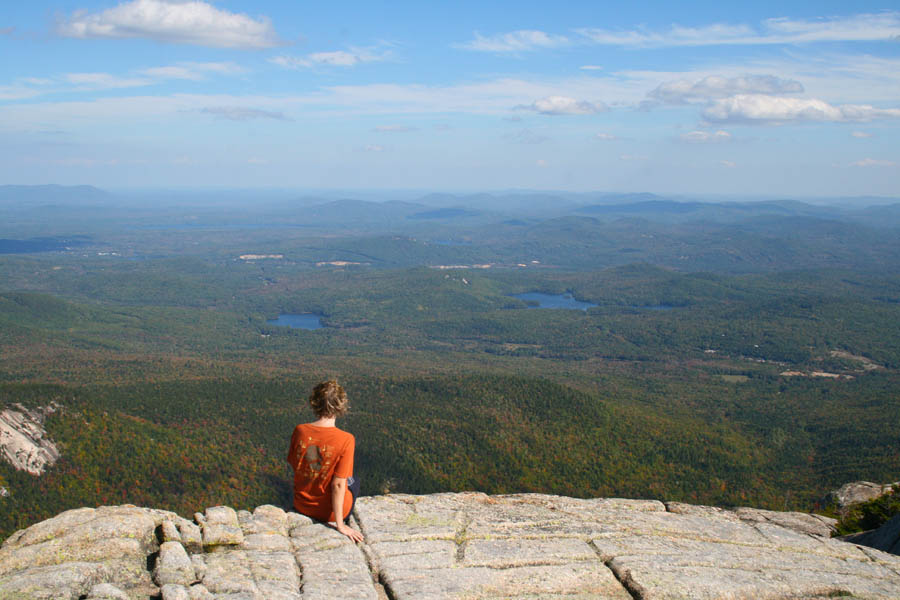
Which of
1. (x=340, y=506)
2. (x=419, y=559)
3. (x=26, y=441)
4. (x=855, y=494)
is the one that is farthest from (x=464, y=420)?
(x=419, y=559)

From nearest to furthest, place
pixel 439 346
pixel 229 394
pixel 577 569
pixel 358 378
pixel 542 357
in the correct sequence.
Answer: pixel 577 569, pixel 229 394, pixel 358 378, pixel 542 357, pixel 439 346

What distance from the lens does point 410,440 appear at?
6906 centimetres

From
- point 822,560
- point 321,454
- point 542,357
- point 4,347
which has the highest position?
point 321,454

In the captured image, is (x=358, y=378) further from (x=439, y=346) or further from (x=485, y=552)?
(x=485, y=552)

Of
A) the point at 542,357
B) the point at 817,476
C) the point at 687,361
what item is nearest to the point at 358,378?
the point at 817,476

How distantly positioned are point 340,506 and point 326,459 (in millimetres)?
1211

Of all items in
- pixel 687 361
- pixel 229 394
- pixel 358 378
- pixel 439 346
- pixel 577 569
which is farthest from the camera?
pixel 439 346

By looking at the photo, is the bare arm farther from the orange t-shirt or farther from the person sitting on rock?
the orange t-shirt

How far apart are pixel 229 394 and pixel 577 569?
75.4 metres

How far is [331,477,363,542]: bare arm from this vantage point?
13.4 metres

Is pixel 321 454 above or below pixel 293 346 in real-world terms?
above

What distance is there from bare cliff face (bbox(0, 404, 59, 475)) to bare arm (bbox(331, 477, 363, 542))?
5184 cm

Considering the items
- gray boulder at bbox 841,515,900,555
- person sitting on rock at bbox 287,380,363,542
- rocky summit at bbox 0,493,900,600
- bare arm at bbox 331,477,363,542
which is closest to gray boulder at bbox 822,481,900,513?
gray boulder at bbox 841,515,900,555

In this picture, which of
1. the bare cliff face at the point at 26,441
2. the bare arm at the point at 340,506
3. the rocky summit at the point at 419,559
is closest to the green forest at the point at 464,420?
the bare cliff face at the point at 26,441
